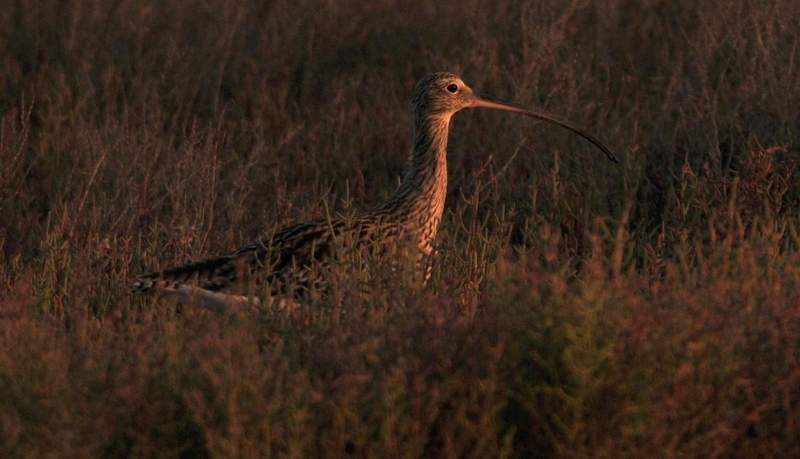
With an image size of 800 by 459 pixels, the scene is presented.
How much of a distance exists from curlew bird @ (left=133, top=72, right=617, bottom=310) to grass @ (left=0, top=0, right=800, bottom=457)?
Answer: 0.57 feet

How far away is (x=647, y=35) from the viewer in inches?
407

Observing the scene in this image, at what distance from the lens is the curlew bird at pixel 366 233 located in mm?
5641

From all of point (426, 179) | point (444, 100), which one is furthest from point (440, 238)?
point (444, 100)

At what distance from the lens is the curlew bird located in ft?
18.5

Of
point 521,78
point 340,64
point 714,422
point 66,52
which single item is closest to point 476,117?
point 521,78

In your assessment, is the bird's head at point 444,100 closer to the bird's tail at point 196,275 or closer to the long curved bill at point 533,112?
the long curved bill at point 533,112

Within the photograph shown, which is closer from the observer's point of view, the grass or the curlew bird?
the grass

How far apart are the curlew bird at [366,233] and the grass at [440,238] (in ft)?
0.57

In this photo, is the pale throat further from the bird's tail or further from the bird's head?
the bird's tail

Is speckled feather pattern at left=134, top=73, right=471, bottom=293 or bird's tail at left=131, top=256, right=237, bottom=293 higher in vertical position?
speckled feather pattern at left=134, top=73, right=471, bottom=293

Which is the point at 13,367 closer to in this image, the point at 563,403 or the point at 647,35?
the point at 563,403

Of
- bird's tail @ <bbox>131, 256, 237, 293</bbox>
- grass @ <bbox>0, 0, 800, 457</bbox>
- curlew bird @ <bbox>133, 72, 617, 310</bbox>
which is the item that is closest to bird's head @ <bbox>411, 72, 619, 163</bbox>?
curlew bird @ <bbox>133, 72, 617, 310</bbox>

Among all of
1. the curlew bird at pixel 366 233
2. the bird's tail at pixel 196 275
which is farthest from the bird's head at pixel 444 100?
the bird's tail at pixel 196 275

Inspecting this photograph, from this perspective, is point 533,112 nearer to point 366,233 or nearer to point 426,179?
point 426,179
